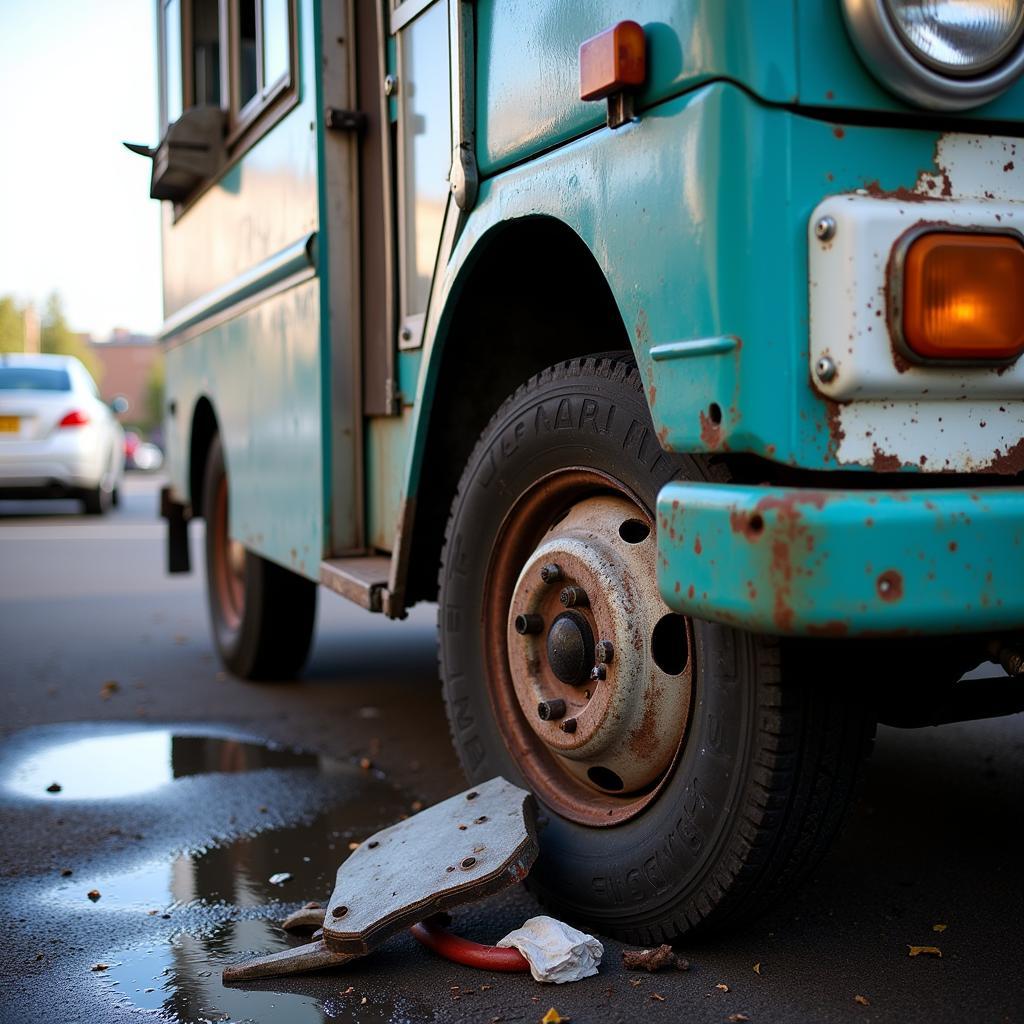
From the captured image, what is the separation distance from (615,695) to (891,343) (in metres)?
0.77

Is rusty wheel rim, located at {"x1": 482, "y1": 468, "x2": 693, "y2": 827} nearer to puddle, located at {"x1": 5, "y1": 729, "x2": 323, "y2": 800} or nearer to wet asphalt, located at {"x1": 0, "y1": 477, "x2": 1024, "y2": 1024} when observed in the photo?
wet asphalt, located at {"x1": 0, "y1": 477, "x2": 1024, "y2": 1024}

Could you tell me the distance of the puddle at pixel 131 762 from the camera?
3.41 meters

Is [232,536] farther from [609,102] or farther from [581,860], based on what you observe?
[609,102]

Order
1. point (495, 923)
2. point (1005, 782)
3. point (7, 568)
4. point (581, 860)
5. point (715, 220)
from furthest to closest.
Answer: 1. point (7, 568)
2. point (1005, 782)
3. point (495, 923)
4. point (581, 860)
5. point (715, 220)

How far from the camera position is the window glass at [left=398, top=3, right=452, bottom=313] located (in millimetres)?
2646

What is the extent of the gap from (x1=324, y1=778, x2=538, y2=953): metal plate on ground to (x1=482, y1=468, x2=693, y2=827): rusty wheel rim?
12cm

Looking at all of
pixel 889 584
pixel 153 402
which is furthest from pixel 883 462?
pixel 153 402

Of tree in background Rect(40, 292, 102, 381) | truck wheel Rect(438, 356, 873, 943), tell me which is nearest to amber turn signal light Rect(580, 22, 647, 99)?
truck wheel Rect(438, 356, 873, 943)

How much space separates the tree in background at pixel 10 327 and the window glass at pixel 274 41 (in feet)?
164

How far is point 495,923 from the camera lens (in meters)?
2.29

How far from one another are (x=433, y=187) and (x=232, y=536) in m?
2.05

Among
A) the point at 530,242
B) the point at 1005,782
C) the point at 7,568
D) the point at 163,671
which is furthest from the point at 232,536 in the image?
the point at 7,568

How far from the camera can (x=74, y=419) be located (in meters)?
12.2

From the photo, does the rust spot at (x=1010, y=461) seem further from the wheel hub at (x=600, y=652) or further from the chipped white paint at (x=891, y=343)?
the wheel hub at (x=600, y=652)
